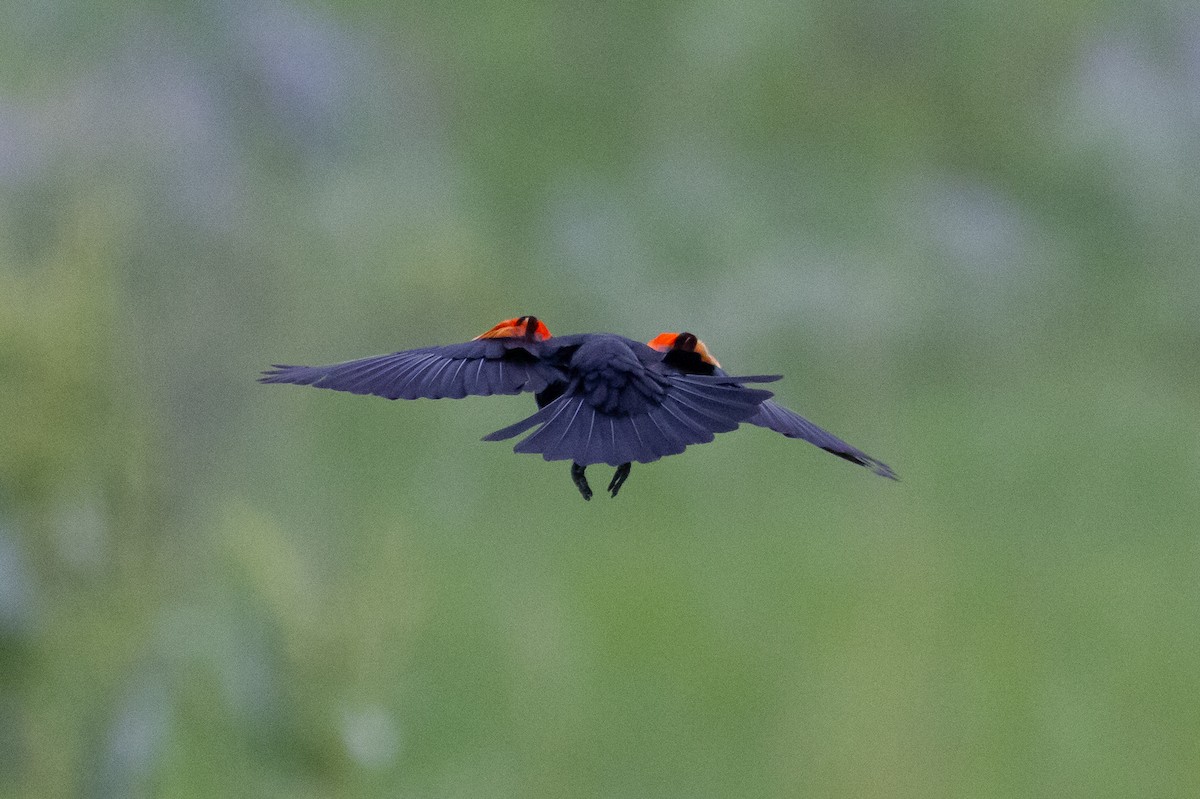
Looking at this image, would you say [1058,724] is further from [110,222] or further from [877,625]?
[110,222]

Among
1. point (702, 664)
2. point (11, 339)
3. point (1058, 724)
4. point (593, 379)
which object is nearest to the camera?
point (593, 379)

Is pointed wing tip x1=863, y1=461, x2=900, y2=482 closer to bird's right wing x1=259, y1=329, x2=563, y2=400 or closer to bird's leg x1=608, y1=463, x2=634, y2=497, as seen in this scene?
bird's leg x1=608, y1=463, x2=634, y2=497

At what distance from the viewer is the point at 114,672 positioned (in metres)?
11.9

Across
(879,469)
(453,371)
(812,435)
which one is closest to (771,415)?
(812,435)

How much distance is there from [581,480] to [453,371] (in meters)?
0.37

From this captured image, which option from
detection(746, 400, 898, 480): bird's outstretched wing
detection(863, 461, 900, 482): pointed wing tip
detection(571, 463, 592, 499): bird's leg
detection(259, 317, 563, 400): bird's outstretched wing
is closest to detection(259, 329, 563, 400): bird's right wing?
detection(259, 317, 563, 400): bird's outstretched wing

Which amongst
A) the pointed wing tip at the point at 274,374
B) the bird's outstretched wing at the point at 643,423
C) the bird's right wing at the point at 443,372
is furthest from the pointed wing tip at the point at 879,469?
the pointed wing tip at the point at 274,374

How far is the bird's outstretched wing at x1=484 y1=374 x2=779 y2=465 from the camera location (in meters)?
2.71

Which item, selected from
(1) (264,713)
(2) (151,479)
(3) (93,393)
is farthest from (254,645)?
(3) (93,393)

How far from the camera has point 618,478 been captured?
308 cm

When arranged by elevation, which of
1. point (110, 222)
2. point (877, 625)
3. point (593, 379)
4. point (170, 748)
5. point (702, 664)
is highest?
point (110, 222)

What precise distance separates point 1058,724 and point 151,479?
26.8 ft

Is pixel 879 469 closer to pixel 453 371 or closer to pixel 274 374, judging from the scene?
pixel 453 371

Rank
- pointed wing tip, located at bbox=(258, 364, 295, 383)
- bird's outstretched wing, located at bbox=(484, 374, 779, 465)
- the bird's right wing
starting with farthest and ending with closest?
the bird's right wing → pointed wing tip, located at bbox=(258, 364, 295, 383) → bird's outstretched wing, located at bbox=(484, 374, 779, 465)
